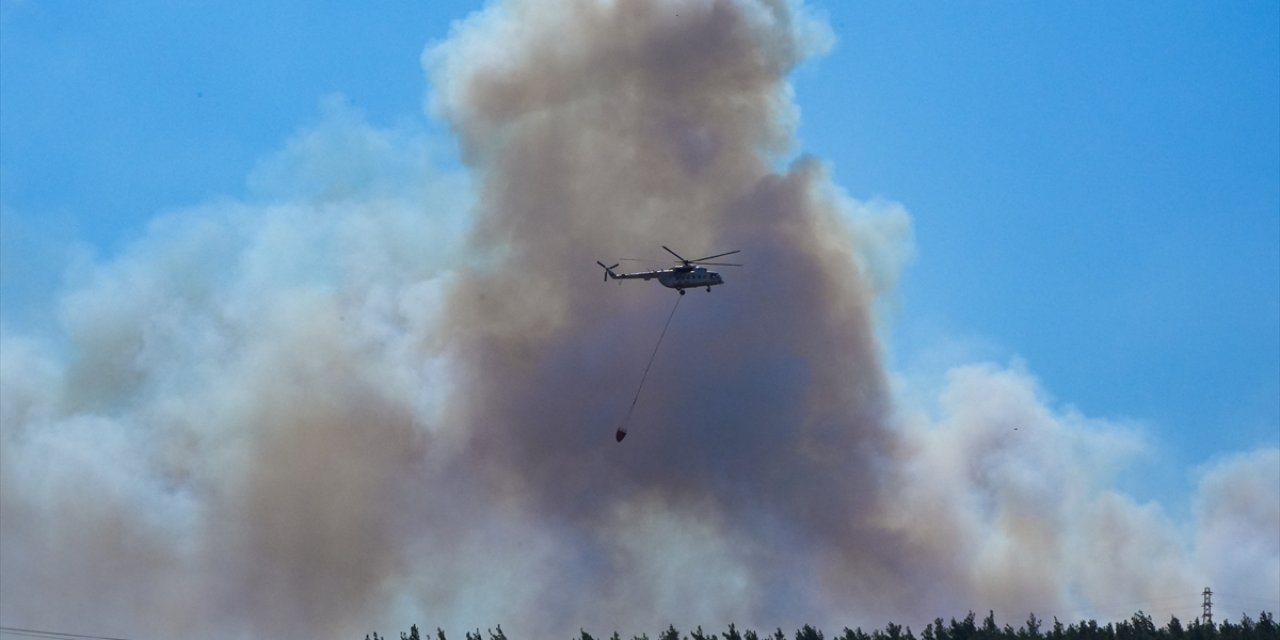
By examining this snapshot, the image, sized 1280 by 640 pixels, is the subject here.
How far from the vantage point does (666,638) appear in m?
92.8

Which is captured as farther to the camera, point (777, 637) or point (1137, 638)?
point (777, 637)

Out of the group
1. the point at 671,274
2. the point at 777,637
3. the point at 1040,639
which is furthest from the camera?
the point at 671,274

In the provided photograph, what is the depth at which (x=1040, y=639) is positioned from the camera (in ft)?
288

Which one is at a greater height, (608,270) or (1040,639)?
(608,270)

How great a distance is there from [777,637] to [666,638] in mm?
A: 6138

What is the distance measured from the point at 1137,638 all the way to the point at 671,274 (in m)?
33.0

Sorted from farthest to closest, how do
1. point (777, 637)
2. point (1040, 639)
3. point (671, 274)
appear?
1. point (671, 274)
2. point (777, 637)
3. point (1040, 639)

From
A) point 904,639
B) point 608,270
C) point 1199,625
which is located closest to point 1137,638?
point 1199,625

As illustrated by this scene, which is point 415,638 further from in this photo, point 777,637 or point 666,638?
point 777,637

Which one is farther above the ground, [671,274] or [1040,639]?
[671,274]

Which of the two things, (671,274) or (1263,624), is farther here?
(671,274)

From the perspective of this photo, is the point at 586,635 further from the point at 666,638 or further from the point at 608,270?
the point at 608,270

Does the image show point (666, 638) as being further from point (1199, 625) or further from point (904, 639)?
point (1199, 625)

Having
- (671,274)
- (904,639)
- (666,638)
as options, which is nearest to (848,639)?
(904,639)
